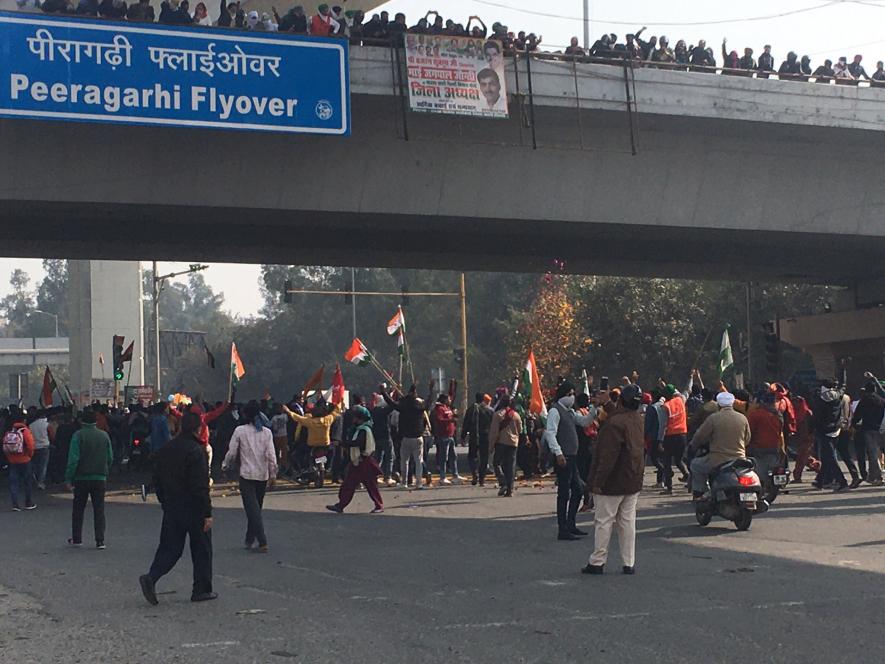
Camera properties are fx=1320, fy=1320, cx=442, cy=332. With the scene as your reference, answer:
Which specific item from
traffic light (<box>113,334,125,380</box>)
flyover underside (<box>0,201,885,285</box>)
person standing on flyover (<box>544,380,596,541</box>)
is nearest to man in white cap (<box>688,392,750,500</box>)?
person standing on flyover (<box>544,380,596,541</box>)

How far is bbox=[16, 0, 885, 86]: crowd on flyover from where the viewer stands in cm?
2164

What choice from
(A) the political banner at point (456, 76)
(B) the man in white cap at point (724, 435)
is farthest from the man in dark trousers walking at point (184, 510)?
(A) the political banner at point (456, 76)

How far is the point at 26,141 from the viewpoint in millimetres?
22094

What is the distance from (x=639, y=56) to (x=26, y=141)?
1167 cm

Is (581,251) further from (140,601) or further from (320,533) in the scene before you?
(140,601)

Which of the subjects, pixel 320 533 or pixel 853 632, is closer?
pixel 853 632

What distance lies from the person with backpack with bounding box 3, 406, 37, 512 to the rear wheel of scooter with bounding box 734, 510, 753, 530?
10970 mm

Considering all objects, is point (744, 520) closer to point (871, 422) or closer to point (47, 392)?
point (871, 422)

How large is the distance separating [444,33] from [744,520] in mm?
12037

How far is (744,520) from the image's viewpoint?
592 inches

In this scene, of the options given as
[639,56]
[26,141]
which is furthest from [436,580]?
[639,56]

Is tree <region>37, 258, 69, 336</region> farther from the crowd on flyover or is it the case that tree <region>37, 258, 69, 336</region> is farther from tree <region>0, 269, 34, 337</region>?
the crowd on flyover

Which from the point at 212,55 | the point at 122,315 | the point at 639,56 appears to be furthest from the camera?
the point at 122,315

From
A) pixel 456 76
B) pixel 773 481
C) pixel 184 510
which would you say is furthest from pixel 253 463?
pixel 456 76
